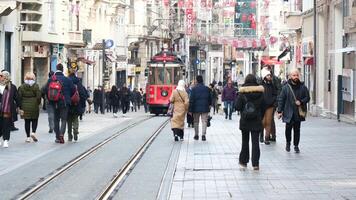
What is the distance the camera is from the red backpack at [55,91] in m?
23.4

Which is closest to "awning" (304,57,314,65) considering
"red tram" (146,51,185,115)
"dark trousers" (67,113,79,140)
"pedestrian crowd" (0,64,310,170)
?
"red tram" (146,51,185,115)

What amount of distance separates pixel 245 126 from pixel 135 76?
67.1 metres

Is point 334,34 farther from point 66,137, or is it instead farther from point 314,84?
point 66,137

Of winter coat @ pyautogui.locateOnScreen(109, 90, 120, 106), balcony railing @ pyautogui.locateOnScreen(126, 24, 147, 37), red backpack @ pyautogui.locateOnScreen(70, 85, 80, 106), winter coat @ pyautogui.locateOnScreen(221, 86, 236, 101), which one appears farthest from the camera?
balcony railing @ pyautogui.locateOnScreen(126, 24, 147, 37)

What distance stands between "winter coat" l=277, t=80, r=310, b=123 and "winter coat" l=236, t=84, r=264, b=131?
3.28 meters

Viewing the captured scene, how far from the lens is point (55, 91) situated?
2348 cm

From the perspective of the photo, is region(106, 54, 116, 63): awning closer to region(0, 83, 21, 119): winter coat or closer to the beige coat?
the beige coat

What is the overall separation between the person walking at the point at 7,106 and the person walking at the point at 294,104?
670 cm

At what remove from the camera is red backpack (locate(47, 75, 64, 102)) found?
23.4m

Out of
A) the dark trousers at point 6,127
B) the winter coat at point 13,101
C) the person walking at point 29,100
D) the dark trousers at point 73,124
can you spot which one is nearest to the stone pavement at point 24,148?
the dark trousers at point 6,127

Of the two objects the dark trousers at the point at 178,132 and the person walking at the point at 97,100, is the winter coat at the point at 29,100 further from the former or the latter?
Answer: the person walking at the point at 97,100

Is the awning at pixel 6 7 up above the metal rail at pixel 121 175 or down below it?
above

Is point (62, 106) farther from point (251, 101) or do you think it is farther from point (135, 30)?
point (135, 30)

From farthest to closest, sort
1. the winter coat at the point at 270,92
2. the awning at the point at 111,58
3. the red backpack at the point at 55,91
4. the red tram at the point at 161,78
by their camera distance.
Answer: the awning at the point at 111,58 < the red tram at the point at 161,78 < the red backpack at the point at 55,91 < the winter coat at the point at 270,92
